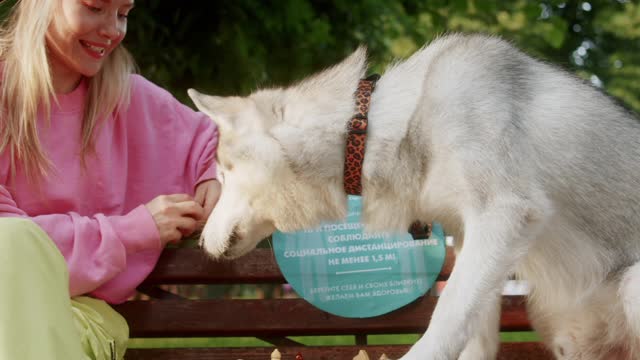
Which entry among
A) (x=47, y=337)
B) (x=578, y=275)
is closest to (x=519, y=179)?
(x=578, y=275)

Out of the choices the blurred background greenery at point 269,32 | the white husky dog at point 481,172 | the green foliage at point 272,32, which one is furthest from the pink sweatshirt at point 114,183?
the blurred background greenery at point 269,32

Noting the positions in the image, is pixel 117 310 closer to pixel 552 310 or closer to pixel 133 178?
pixel 133 178

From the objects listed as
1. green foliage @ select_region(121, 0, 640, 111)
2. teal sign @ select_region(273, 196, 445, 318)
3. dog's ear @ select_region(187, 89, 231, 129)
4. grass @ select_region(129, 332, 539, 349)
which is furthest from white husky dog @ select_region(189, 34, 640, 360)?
green foliage @ select_region(121, 0, 640, 111)

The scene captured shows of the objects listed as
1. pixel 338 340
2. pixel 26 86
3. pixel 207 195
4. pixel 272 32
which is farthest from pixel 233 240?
pixel 272 32

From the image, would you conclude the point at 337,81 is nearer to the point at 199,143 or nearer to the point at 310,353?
the point at 199,143

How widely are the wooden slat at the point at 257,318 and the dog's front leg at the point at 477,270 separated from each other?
80cm

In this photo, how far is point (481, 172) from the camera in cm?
289

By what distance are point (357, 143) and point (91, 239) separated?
956mm

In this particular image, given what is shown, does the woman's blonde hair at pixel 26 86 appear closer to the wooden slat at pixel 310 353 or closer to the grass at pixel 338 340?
the wooden slat at pixel 310 353

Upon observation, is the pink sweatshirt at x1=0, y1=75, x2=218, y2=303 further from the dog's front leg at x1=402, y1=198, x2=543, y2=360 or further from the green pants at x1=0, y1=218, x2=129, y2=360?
the dog's front leg at x1=402, y1=198, x2=543, y2=360

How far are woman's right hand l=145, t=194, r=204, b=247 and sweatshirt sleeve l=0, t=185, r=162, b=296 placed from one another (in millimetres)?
51

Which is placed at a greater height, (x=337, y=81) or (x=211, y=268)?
(x=337, y=81)

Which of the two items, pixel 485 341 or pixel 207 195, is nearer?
pixel 485 341

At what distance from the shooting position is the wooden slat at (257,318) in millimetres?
3664
